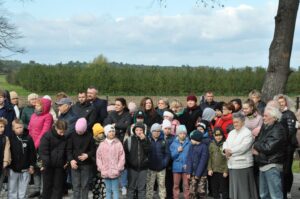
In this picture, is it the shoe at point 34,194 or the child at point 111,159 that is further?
the shoe at point 34,194

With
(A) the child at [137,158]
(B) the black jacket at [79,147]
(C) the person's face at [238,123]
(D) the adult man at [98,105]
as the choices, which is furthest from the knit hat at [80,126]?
(C) the person's face at [238,123]

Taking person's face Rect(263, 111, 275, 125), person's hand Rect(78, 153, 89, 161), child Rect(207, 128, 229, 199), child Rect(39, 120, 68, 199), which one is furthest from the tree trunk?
child Rect(39, 120, 68, 199)

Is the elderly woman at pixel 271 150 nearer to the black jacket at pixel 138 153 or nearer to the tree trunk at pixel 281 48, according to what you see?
the black jacket at pixel 138 153

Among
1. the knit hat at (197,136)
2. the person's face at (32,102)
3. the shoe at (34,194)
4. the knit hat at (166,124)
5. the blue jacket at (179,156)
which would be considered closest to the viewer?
the knit hat at (197,136)

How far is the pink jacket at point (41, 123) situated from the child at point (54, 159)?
89cm

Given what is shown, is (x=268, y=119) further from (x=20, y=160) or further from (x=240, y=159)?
(x=20, y=160)

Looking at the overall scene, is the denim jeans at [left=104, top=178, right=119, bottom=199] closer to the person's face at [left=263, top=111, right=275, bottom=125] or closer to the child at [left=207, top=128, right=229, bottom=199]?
the child at [left=207, top=128, right=229, bottom=199]

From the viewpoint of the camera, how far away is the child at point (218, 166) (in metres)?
9.38

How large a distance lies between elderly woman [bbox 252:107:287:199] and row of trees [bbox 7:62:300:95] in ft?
125

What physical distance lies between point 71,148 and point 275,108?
3520 millimetres

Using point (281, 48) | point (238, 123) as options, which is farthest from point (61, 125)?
point (281, 48)

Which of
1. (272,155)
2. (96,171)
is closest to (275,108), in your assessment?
(272,155)

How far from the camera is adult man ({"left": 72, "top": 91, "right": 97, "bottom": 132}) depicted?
10.4m

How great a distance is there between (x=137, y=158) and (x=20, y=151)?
80.8 inches
